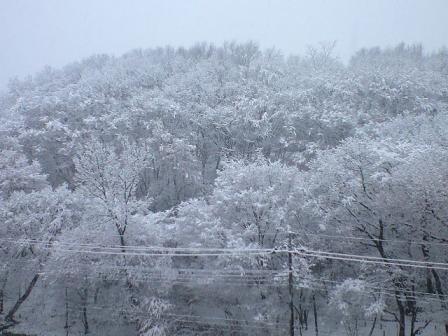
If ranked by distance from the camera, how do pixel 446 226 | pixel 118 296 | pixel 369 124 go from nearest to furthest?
pixel 446 226
pixel 118 296
pixel 369 124

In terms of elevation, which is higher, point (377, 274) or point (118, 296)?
point (377, 274)

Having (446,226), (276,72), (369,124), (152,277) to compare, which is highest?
(276,72)

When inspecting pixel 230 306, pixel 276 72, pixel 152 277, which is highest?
pixel 276 72

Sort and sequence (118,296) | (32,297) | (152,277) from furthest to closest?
(32,297) < (118,296) < (152,277)

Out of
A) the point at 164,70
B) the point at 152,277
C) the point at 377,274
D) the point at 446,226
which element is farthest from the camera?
the point at 164,70

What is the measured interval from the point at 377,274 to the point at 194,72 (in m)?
33.2

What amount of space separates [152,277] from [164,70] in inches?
1395

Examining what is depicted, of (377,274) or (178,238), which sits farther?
(178,238)

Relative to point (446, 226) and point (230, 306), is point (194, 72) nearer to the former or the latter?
point (230, 306)

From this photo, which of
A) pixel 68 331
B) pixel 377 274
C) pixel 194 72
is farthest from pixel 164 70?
pixel 377 274

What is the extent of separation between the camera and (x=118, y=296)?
2352 centimetres

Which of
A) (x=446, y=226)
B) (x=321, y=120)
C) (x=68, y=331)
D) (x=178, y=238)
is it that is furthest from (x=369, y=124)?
(x=68, y=331)

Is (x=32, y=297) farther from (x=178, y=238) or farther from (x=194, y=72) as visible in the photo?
(x=194, y=72)

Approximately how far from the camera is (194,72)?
4691 cm
